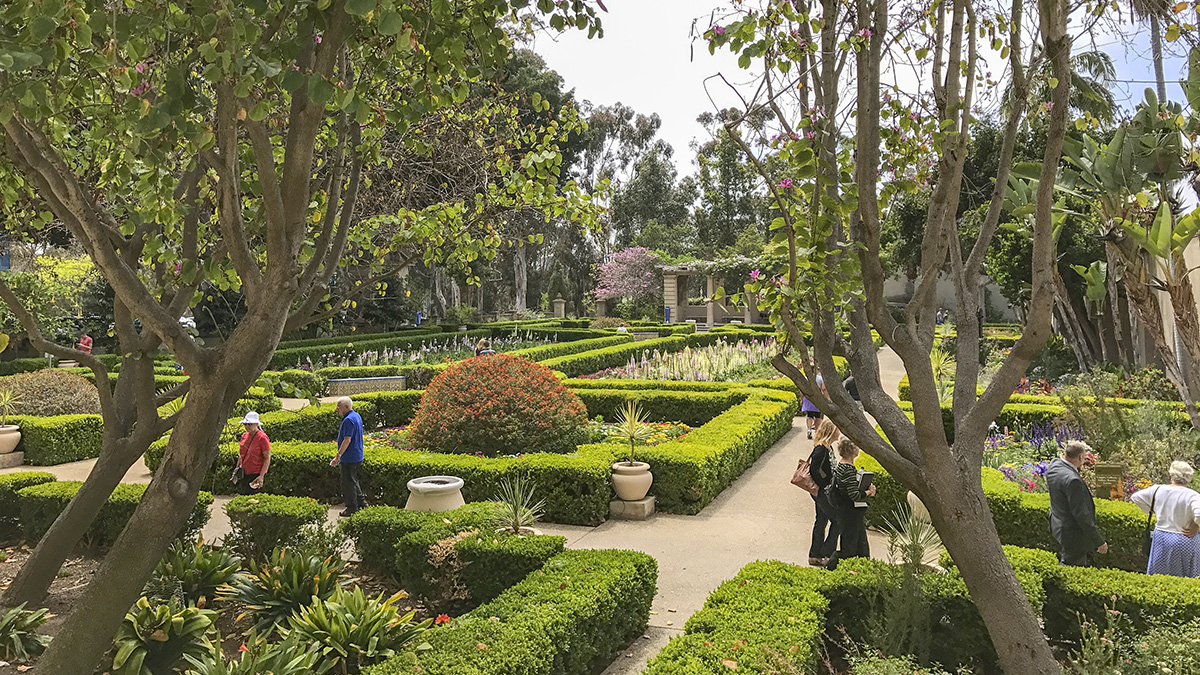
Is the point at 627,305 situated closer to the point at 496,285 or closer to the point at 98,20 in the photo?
the point at 496,285

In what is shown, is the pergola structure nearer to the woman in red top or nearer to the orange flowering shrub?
the orange flowering shrub

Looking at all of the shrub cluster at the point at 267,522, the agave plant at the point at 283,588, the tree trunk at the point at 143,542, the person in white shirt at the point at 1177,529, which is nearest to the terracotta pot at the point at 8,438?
the shrub cluster at the point at 267,522

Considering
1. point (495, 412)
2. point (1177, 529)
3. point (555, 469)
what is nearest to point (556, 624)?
point (555, 469)

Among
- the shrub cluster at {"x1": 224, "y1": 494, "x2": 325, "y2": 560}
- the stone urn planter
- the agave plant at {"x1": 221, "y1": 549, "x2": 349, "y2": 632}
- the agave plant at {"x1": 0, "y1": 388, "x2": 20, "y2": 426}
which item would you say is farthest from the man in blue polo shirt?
the agave plant at {"x1": 0, "y1": 388, "x2": 20, "y2": 426}

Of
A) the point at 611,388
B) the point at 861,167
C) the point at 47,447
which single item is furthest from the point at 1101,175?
the point at 47,447

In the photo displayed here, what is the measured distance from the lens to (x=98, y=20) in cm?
293

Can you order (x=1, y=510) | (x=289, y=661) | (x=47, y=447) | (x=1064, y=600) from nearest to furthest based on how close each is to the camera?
(x=289, y=661), (x=1064, y=600), (x=1, y=510), (x=47, y=447)

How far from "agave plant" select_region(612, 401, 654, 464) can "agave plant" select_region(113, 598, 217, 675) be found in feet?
16.5

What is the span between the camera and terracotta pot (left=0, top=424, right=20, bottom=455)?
38.5ft

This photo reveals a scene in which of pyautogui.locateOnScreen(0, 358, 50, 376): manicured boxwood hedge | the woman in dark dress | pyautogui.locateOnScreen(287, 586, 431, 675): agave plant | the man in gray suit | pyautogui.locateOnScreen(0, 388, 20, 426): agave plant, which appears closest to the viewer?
pyautogui.locateOnScreen(287, 586, 431, 675): agave plant

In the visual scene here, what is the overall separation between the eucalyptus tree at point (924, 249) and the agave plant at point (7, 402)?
13477 mm

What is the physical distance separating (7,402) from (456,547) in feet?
35.4

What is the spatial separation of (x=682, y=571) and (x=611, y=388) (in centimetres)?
798

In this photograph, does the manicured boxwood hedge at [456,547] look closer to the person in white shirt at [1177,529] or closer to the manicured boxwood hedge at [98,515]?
the manicured boxwood hedge at [98,515]
